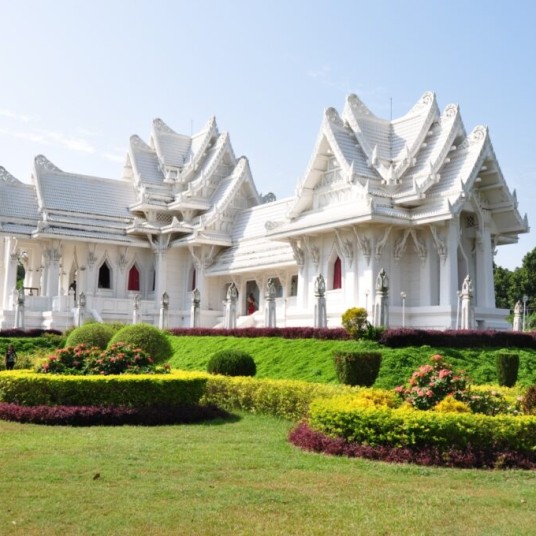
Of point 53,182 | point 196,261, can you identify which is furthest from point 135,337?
point 53,182

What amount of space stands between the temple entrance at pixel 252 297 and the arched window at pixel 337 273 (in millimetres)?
7402

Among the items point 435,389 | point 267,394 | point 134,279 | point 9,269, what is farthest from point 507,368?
point 9,269

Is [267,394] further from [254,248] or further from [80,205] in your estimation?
[80,205]

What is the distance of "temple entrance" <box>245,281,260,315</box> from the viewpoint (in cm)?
3509

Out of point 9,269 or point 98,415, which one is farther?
point 9,269

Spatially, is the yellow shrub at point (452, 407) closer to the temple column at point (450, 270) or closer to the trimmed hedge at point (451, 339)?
the trimmed hedge at point (451, 339)

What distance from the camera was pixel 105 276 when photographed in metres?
38.7

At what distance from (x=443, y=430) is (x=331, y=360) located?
8.97m

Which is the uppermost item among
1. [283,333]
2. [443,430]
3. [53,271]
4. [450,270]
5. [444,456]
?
[53,271]

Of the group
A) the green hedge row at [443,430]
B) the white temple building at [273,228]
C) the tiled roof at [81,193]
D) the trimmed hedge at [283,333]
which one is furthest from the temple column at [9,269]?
the green hedge row at [443,430]

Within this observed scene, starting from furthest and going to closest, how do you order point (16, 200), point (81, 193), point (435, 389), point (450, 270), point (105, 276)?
point (81, 193) → point (105, 276) → point (16, 200) → point (450, 270) → point (435, 389)

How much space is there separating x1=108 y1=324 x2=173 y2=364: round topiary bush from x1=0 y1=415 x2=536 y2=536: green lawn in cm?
873

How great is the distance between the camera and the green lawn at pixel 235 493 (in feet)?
21.7

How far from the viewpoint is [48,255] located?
35.9 meters
